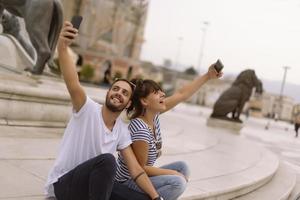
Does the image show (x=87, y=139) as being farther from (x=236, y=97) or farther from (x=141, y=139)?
(x=236, y=97)

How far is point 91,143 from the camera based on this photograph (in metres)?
3.12

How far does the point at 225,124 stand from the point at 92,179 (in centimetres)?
1421

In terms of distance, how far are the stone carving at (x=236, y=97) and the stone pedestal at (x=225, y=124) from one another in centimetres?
19

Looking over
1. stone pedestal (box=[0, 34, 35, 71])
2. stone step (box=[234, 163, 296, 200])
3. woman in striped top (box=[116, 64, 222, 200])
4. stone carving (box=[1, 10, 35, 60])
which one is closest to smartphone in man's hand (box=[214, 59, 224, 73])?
woman in striped top (box=[116, 64, 222, 200])

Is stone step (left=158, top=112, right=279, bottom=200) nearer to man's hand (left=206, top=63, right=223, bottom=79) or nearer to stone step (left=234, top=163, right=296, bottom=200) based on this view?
stone step (left=234, top=163, right=296, bottom=200)

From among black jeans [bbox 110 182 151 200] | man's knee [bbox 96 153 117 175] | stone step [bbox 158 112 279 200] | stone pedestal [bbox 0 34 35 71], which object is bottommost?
stone step [bbox 158 112 279 200]

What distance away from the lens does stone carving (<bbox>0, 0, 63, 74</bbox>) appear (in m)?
7.42

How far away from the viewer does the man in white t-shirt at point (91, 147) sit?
293 centimetres

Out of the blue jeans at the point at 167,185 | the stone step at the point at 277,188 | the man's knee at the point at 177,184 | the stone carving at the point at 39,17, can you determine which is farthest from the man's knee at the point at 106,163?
the stone carving at the point at 39,17

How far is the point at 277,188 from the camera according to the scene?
682cm

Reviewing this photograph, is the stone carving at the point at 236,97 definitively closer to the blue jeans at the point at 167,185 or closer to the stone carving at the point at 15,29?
the stone carving at the point at 15,29

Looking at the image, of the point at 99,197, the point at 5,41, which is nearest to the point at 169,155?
the point at 99,197

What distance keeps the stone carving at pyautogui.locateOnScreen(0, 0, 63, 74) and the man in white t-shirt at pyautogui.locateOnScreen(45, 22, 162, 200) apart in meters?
4.67

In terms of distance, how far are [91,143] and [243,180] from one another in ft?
11.2
